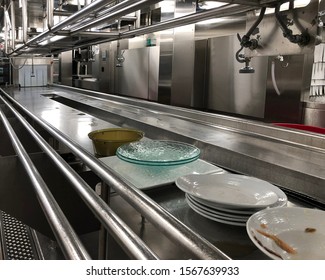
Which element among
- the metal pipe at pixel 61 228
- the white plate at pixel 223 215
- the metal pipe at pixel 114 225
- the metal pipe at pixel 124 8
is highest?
the metal pipe at pixel 124 8

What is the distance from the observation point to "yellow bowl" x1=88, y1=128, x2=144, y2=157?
1251 millimetres

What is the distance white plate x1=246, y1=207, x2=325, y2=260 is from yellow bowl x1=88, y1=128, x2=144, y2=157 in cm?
72

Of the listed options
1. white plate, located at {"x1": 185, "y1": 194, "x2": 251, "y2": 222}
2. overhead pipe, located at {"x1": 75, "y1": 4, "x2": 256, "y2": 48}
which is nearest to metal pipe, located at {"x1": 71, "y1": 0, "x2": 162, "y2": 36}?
overhead pipe, located at {"x1": 75, "y1": 4, "x2": 256, "y2": 48}

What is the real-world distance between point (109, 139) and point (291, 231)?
3.07ft

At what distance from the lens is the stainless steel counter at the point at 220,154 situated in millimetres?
724

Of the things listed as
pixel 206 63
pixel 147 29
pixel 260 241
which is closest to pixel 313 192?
pixel 260 241

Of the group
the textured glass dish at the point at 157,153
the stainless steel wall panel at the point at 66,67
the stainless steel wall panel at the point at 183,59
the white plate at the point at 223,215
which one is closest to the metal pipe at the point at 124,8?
the textured glass dish at the point at 157,153

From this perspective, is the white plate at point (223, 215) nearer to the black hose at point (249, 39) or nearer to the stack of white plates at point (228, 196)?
the stack of white plates at point (228, 196)

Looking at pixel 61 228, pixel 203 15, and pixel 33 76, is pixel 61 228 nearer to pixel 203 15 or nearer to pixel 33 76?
pixel 203 15

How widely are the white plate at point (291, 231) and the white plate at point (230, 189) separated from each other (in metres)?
0.06

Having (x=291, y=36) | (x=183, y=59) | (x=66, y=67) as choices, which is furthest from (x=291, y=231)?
(x=66, y=67)

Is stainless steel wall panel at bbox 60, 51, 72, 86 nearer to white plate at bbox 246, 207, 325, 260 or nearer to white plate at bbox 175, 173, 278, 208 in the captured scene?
white plate at bbox 175, 173, 278, 208

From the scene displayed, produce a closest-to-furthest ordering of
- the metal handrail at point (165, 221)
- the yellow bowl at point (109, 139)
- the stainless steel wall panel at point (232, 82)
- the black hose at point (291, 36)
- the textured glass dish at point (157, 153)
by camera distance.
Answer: the metal handrail at point (165, 221) < the textured glass dish at point (157, 153) < the yellow bowl at point (109, 139) < the black hose at point (291, 36) < the stainless steel wall panel at point (232, 82)

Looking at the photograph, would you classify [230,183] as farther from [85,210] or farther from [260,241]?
[85,210]
